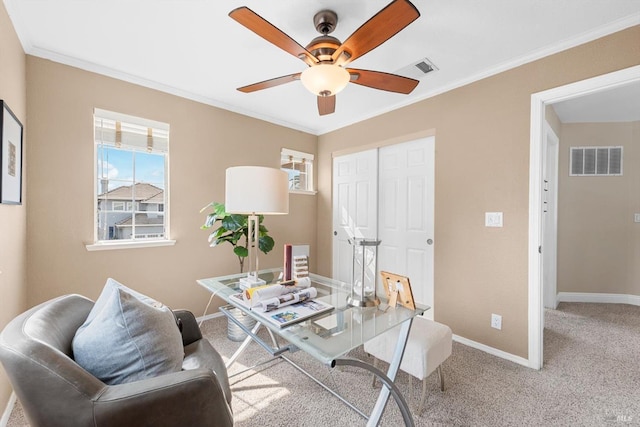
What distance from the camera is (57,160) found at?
219cm

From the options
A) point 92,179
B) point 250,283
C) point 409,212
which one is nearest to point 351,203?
point 409,212

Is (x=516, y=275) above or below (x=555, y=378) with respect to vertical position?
above

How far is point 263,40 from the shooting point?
1946 millimetres

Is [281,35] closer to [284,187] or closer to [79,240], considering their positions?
[284,187]

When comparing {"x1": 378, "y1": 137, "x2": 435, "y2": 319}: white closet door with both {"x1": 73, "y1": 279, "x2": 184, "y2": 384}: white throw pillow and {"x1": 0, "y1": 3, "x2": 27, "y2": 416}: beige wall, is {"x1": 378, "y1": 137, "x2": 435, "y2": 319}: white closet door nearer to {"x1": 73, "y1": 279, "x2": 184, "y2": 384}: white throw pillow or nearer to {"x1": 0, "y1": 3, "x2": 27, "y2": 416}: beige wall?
{"x1": 73, "y1": 279, "x2": 184, "y2": 384}: white throw pillow

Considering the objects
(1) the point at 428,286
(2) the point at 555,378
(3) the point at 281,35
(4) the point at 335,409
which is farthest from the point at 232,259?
(2) the point at 555,378

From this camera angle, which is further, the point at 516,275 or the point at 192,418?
→ the point at 516,275

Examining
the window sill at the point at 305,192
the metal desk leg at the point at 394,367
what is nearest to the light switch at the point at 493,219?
the metal desk leg at the point at 394,367

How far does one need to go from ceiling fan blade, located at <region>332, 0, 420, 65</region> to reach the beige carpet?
2100 mm

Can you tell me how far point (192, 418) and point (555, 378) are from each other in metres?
2.48

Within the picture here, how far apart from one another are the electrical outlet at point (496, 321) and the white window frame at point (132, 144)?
10.2 feet

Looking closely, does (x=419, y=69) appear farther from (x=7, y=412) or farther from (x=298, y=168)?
(x=7, y=412)

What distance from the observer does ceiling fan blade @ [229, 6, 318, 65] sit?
1.20m

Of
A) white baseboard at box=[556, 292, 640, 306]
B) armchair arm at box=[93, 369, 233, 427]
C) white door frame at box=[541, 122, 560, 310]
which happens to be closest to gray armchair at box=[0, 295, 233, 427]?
armchair arm at box=[93, 369, 233, 427]
